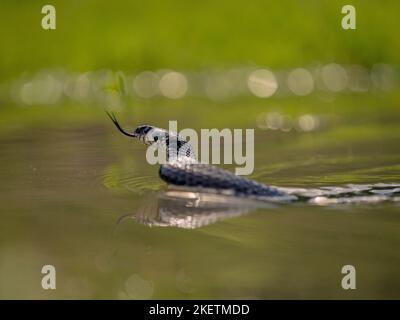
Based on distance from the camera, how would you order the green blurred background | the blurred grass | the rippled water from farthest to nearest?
the blurred grass
the green blurred background
the rippled water

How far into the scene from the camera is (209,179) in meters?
4.63

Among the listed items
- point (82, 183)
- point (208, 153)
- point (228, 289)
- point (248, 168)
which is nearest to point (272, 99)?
point (208, 153)

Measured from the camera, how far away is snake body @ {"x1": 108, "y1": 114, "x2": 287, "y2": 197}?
14.8 feet

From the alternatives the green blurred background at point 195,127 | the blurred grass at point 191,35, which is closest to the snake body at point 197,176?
the green blurred background at point 195,127

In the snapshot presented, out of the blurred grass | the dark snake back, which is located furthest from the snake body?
the blurred grass

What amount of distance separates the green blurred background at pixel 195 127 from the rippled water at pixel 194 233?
0.4 inches

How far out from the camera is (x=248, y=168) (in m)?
5.84

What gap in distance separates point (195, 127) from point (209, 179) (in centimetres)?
328

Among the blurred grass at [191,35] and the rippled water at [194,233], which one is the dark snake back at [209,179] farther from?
the blurred grass at [191,35]

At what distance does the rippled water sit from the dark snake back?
0.24 ft

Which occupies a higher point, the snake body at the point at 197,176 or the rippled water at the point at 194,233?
the snake body at the point at 197,176

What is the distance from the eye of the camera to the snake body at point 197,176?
4523 millimetres

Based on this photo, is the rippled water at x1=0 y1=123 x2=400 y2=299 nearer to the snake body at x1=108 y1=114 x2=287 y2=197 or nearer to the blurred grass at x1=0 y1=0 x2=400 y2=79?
the snake body at x1=108 y1=114 x2=287 y2=197
